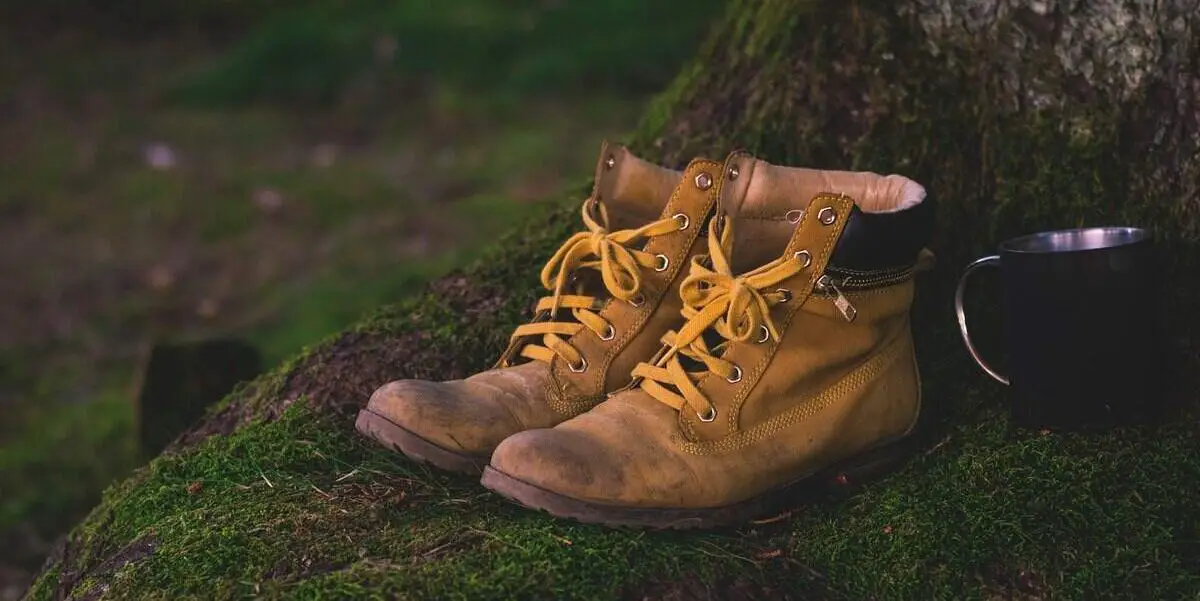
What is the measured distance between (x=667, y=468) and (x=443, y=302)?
1.14 metres

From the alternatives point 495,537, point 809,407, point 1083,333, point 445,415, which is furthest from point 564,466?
point 1083,333

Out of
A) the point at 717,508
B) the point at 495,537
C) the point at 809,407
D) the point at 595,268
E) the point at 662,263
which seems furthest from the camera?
the point at 595,268

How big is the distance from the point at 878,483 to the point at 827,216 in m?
0.59

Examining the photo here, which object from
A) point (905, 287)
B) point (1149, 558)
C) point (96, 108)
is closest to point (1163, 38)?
point (905, 287)

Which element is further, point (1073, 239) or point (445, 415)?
point (1073, 239)

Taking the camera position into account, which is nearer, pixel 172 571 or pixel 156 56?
pixel 172 571

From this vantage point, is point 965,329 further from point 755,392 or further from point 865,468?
point 755,392

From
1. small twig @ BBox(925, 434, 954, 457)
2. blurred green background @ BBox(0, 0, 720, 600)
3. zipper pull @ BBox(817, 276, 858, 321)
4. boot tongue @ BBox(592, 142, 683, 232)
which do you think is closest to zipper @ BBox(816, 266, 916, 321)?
zipper pull @ BBox(817, 276, 858, 321)

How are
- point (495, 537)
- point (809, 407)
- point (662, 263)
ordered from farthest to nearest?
1. point (662, 263)
2. point (809, 407)
3. point (495, 537)

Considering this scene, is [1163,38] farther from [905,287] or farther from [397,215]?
[397,215]

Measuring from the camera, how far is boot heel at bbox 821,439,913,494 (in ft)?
8.53

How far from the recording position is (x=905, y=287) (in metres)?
2.61

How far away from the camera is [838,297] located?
97.8 inches

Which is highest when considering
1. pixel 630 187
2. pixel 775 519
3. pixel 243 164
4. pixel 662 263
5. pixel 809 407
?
pixel 630 187
